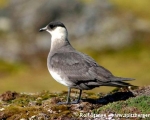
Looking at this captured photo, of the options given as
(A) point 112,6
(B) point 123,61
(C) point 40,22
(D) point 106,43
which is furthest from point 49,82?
(A) point 112,6

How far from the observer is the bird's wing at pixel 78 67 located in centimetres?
1692

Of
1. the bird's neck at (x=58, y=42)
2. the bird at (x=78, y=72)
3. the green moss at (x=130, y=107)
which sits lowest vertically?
the green moss at (x=130, y=107)

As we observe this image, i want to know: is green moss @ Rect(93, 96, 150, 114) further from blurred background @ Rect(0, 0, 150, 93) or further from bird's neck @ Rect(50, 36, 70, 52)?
blurred background @ Rect(0, 0, 150, 93)

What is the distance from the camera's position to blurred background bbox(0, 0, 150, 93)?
61719 mm

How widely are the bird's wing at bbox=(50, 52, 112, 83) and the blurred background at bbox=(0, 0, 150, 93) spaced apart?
36758 millimetres

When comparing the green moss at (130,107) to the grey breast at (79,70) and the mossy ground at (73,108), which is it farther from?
the grey breast at (79,70)

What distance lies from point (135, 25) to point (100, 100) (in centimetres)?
5727

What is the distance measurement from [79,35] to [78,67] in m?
58.0

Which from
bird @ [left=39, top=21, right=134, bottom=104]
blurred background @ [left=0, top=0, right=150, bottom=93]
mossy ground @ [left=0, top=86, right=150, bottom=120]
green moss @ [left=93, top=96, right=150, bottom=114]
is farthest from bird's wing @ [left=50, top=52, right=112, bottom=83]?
blurred background @ [left=0, top=0, right=150, bottom=93]

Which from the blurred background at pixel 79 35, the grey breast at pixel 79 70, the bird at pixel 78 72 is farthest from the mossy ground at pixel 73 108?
the blurred background at pixel 79 35

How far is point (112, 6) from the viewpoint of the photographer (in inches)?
3233

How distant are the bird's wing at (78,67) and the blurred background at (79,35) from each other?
3676cm

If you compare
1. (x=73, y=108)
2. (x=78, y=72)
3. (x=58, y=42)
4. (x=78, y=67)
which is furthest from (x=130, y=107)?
(x=58, y=42)

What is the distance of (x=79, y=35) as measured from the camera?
75.2 meters
